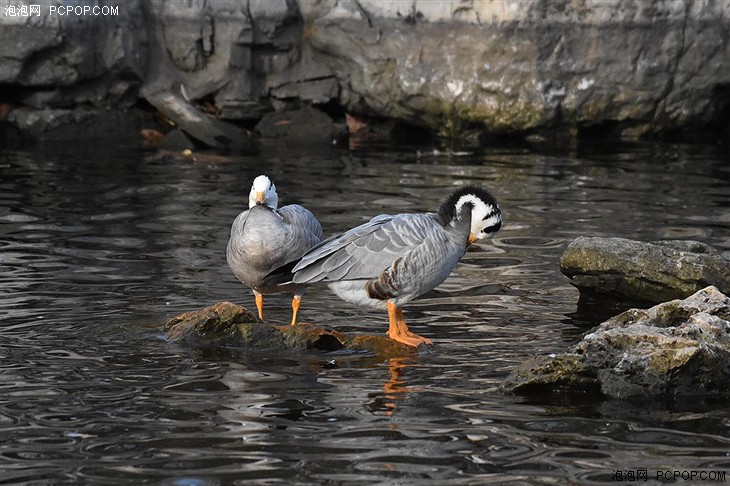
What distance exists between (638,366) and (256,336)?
2.43 m

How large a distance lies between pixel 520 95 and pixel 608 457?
12.0 m

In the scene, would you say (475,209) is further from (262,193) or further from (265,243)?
(262,193)

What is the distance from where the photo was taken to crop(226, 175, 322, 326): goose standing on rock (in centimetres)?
804

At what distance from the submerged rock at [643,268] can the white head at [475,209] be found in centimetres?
146

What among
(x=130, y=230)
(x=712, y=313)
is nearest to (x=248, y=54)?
(x=130, y=230)

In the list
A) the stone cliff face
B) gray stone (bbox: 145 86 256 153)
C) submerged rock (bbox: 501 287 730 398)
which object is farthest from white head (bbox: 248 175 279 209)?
the stone cliff face

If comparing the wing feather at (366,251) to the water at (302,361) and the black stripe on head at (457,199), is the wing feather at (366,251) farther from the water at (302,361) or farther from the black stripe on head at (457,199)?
the water at (302,361)

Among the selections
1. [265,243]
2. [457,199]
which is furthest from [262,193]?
[457,199]

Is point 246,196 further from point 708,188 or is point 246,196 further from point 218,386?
point 218,386

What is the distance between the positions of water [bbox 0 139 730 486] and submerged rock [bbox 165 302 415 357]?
123mm

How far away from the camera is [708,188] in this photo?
1395 cm

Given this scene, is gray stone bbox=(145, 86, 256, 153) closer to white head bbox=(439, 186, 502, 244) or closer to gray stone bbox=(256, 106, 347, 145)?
gray stone bbox=(256, 106, 347, 145)

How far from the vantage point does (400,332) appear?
7.70m

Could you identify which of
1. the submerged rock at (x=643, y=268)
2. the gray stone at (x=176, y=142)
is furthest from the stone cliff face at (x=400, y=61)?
the submerged rock at (x=643, y=268)
